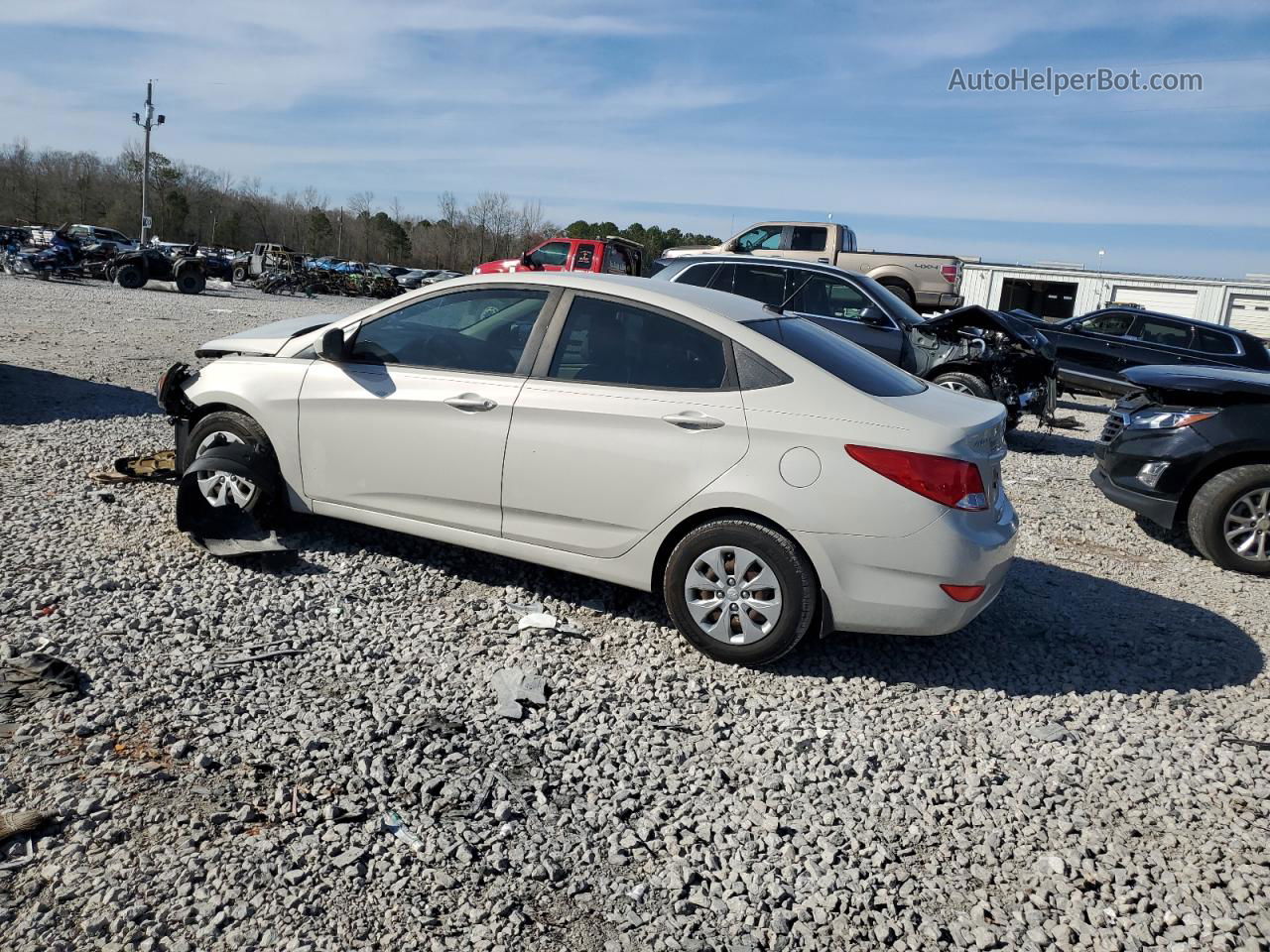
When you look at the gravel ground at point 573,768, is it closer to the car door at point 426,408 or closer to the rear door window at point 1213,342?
the car door at point 426,408

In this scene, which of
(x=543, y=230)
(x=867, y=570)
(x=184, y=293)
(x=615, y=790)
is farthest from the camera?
(x=543, y=230)

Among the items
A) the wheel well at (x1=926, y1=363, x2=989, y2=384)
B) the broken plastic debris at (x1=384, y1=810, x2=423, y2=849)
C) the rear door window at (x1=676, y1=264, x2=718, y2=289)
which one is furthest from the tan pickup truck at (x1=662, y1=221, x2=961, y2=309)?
the broken plastic debris at (x1=384, y1=810, x2=423, y2=849)

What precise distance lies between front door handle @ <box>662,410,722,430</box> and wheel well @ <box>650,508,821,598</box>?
0.38 m

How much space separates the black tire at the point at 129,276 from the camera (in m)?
26.9

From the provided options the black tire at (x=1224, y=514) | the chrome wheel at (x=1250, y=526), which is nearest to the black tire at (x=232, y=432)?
the black tire at (x=1224, y=514)

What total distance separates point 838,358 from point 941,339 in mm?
7156

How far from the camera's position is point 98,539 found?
510 cm

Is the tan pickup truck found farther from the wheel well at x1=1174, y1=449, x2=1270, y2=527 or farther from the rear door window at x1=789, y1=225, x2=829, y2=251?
the wheel well at x1=1174, y1=449, x2=1270, y2=527

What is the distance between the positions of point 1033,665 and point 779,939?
8.39ft

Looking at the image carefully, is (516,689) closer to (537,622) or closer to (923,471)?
(537,622)

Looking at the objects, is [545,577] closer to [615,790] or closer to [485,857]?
[615,790]

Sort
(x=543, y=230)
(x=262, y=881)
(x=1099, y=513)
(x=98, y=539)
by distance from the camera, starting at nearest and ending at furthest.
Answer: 1. (x=262, y=881)
2. (x=98, y=539)
3. (x=1099, y=513)
4. (x=543, y=230)

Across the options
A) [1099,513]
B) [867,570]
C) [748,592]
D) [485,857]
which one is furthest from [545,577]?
[1099,513]

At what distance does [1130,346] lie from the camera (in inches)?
577
